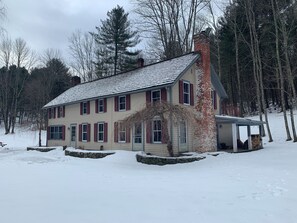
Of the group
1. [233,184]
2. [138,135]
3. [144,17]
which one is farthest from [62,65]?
[233,184]

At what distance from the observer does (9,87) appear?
141ft

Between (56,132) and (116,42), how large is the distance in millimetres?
16484

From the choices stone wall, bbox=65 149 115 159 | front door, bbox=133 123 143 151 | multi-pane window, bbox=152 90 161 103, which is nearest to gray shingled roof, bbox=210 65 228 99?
multi-pane window, bbox=152 90 161 103


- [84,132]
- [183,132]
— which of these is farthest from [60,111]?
[183,132]

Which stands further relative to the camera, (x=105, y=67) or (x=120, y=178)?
(x=105, y=67)

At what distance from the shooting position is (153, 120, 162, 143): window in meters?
15.9

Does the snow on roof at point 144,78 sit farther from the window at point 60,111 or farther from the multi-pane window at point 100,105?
the window at point 60,111

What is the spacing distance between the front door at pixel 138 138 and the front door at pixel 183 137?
2627mm

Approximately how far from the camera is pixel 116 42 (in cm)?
3575

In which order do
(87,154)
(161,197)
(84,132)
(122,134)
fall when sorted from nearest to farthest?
(161,197) < (87,154) < (122,134) < (84,132)

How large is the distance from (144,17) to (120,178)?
82.0 feet

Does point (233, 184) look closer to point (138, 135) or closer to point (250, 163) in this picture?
point (250, 163)

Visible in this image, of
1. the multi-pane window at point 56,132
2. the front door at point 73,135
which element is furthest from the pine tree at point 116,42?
the front door at point 73,135

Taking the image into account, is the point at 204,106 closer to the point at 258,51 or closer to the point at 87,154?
the point at 258,51
